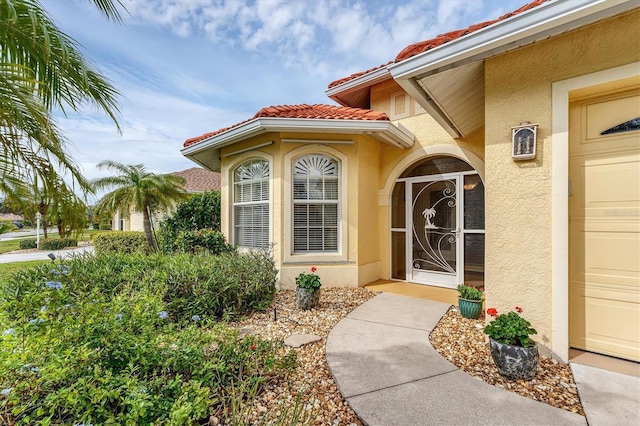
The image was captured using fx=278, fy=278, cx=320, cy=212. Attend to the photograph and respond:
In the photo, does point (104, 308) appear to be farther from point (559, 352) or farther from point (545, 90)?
point (545, 90)

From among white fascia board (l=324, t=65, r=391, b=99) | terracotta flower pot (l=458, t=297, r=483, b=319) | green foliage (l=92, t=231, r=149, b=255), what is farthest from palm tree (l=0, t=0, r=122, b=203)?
green foliage (l=92, t=231, r=149, b=255)

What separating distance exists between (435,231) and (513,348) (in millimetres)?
4447

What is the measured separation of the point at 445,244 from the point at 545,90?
4357 millimetres

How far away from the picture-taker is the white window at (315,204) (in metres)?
7.29

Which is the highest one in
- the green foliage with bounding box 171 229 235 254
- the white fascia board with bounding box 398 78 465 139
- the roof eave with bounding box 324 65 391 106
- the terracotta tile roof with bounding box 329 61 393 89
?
the terracotta tile roof with bounding box 329 61 393 89

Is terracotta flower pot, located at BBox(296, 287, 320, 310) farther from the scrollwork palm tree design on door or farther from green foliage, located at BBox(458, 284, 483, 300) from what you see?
the scrollwork palm tree design on door

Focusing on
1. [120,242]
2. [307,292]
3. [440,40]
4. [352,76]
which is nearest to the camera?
[440,40]

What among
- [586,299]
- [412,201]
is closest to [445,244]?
[412,201]

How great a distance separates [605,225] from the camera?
345 cm

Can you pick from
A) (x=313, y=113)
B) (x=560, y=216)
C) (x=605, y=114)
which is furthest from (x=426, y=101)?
(x=313, y=113)

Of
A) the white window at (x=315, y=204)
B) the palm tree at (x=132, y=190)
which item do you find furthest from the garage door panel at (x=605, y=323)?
the palm tree at (x=132, y=190)

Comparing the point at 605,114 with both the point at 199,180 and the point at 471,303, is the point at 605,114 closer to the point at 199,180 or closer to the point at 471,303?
the point at 471,303

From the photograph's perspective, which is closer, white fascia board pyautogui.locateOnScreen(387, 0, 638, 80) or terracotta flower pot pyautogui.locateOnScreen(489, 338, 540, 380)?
white fascia board pyautogui.locateOnScreen(387, 0, 638, 80)

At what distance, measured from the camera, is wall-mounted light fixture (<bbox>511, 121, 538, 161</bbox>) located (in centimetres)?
363
